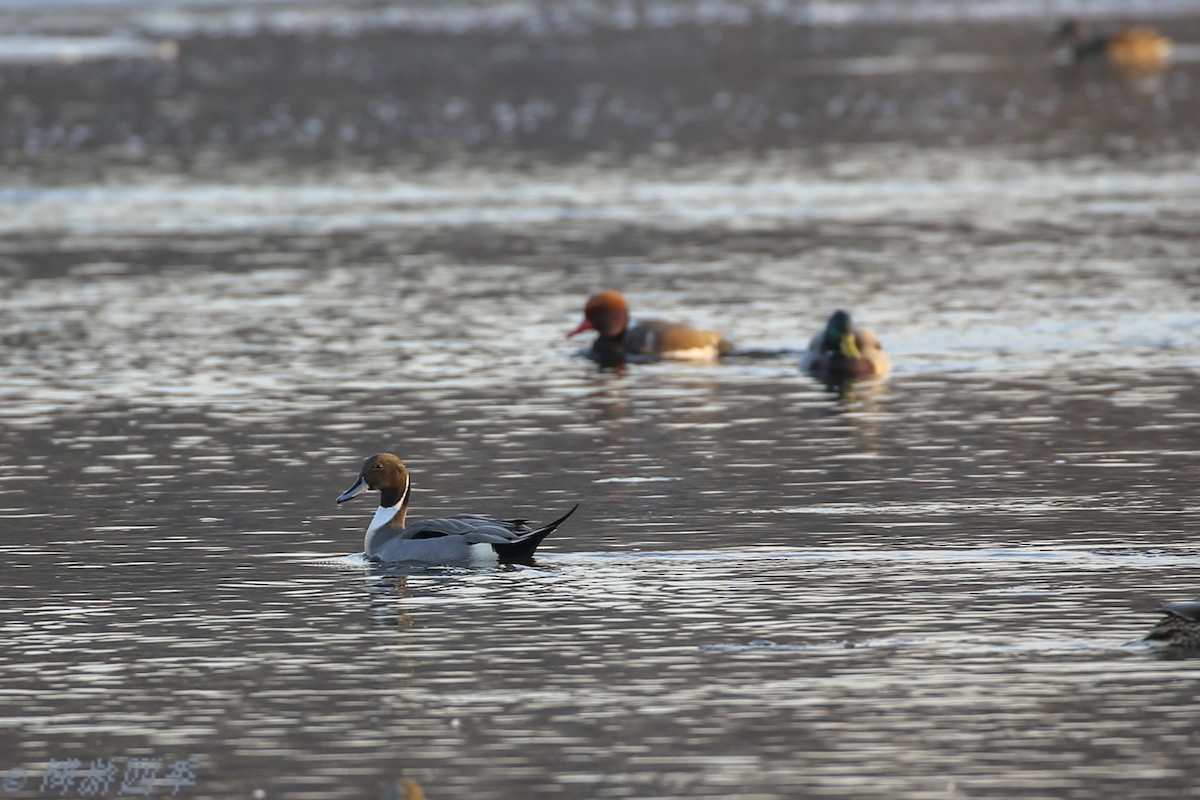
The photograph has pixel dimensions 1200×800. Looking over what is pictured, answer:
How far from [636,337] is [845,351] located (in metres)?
2.64

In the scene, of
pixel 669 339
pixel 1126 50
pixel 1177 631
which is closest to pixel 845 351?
pixel 669 339

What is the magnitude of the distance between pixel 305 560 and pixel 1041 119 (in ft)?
114

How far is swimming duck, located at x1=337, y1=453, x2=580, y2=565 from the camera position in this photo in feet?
41.8

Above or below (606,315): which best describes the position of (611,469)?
below

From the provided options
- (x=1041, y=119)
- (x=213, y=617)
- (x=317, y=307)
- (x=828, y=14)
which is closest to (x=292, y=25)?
(x=828, y=14)

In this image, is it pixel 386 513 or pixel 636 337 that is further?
pixel 636 337

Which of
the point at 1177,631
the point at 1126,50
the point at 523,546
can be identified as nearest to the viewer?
the point at 1177,631

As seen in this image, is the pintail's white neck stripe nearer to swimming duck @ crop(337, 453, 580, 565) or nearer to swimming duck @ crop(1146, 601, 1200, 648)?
swimming duck @ crop(337, 453, 580, 565)

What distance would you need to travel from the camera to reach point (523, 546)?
12.7 meters

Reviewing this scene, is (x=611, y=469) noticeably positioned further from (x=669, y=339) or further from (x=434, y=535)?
(x=669, y=339)

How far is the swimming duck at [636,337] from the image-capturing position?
21.3m

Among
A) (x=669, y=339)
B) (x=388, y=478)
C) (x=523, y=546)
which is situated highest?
(x=388, y=478)

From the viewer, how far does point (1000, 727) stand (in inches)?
378

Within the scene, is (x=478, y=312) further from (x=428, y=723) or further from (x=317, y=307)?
(x=428, y=723)
